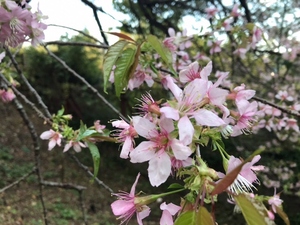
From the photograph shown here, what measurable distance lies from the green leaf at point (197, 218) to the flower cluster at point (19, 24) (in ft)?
1.66

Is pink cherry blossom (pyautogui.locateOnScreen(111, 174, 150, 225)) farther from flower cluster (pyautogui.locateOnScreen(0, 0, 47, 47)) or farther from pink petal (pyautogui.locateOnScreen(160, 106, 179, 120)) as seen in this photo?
flower cluster (pyautogui.locateOnScreen(0, 0, 47, 47))

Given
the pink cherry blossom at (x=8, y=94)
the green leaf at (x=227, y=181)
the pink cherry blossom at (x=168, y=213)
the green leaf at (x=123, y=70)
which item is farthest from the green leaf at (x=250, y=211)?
the pink cherry blossom at (x=8, y=94)

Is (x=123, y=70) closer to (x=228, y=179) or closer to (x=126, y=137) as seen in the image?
(x=126, y=137)

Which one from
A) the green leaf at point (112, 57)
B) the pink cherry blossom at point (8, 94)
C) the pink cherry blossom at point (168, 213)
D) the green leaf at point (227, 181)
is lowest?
the pink cherry blossom at point (8, 94)

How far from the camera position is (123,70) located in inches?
24.7

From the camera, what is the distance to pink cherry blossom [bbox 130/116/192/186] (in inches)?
19.5

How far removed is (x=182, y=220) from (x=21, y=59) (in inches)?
243

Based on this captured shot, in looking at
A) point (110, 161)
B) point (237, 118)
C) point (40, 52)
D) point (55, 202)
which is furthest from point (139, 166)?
point (237, 118)

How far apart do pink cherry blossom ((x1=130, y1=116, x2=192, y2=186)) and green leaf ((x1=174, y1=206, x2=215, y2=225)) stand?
0.21 feet

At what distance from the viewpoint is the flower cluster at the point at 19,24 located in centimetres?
74

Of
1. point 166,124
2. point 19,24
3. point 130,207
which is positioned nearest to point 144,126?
point 166,124

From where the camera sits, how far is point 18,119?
22.9ft

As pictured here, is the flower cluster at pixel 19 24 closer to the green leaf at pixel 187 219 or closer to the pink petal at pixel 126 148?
the pink petal at pixel 126 148

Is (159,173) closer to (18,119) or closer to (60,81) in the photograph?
(60,81)
